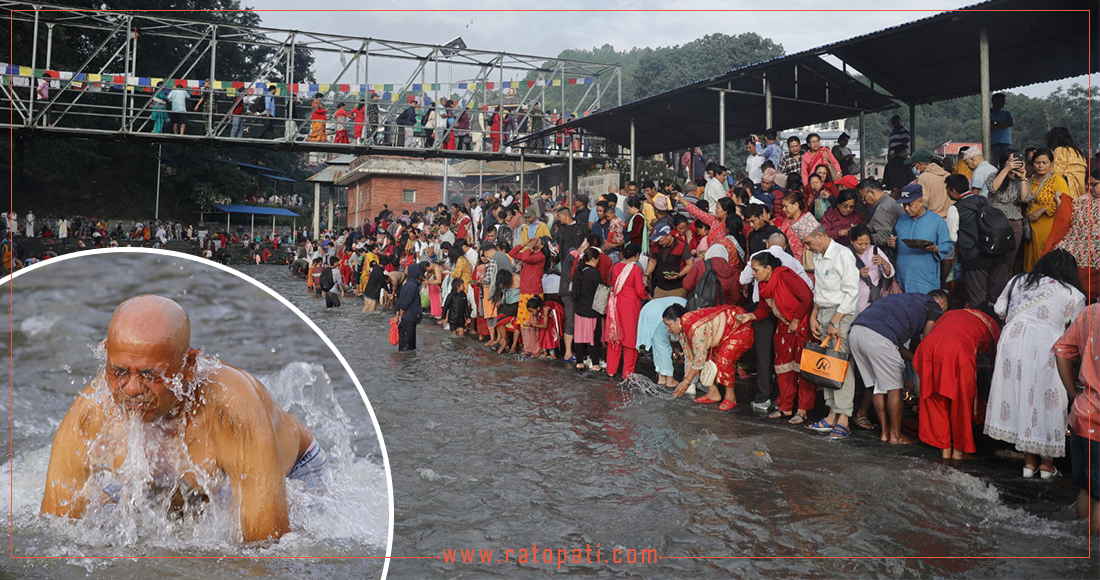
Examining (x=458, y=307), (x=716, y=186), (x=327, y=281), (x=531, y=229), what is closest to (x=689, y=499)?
(x=716, y=186)

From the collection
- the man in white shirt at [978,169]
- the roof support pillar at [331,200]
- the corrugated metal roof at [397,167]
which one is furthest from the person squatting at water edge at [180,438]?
the roof support pillar at [331,200]

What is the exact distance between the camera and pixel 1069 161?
743 cm

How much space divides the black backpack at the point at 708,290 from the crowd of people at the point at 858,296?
2cm

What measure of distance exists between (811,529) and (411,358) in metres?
7.87

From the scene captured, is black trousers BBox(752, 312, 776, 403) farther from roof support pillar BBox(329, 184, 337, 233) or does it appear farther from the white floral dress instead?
roof support pillar BBox(329, 184, 337, 233)

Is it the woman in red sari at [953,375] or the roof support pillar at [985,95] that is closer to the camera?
the woman in red sari at [953,375]

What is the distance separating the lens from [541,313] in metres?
11.9

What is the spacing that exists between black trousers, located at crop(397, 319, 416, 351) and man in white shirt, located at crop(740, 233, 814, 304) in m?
5.66

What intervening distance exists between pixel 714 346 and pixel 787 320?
929 millimetres

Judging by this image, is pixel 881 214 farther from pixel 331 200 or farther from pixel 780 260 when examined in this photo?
pixel 331 200

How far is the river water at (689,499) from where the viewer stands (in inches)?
164

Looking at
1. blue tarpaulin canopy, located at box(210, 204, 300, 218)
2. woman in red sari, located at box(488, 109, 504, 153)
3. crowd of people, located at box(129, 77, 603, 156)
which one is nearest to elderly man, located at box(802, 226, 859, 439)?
crowd of people, located at box(129, 77, 603, 156)

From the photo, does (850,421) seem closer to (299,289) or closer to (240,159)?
(299,289)

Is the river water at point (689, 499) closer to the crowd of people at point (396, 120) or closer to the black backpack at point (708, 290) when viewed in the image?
the black backpack at point (708, 290)
